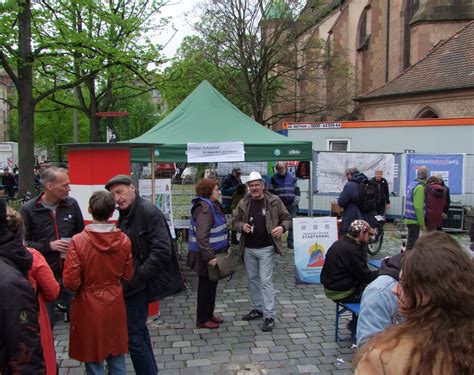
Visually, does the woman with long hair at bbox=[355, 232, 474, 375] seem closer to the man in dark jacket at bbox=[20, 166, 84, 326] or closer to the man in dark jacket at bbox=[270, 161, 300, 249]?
the man in dark jacket at bbox=[20, 166, 84, 326]

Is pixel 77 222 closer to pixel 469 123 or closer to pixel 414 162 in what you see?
pixel 414 162

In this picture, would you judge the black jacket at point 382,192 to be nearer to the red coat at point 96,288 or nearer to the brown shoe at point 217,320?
the brown shoe at point 217,320

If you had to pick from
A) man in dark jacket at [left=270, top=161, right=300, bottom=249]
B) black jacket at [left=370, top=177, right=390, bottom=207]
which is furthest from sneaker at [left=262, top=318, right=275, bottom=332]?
black jacket at [left=370, top=177, right=390, bottom=207]

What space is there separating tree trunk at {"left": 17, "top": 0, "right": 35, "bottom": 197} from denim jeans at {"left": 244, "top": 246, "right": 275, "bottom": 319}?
10030mm

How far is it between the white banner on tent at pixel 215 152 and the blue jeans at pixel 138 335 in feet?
13.4

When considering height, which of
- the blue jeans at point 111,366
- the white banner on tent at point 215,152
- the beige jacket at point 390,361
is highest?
the white banner on tent at point 215,152

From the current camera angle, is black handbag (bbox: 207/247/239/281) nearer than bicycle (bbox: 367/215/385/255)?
Yes

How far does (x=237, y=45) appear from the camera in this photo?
2488cm

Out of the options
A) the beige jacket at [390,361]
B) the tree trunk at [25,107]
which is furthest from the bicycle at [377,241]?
the tree trunk at [25,107]

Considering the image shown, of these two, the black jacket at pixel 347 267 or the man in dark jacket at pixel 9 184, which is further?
the man in dark jacket at pixel 9 184

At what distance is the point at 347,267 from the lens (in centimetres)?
471

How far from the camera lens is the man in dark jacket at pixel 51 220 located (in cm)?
436

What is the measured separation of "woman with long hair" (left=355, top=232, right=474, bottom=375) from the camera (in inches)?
54.7

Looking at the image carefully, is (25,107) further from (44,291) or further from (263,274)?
(44,291)
